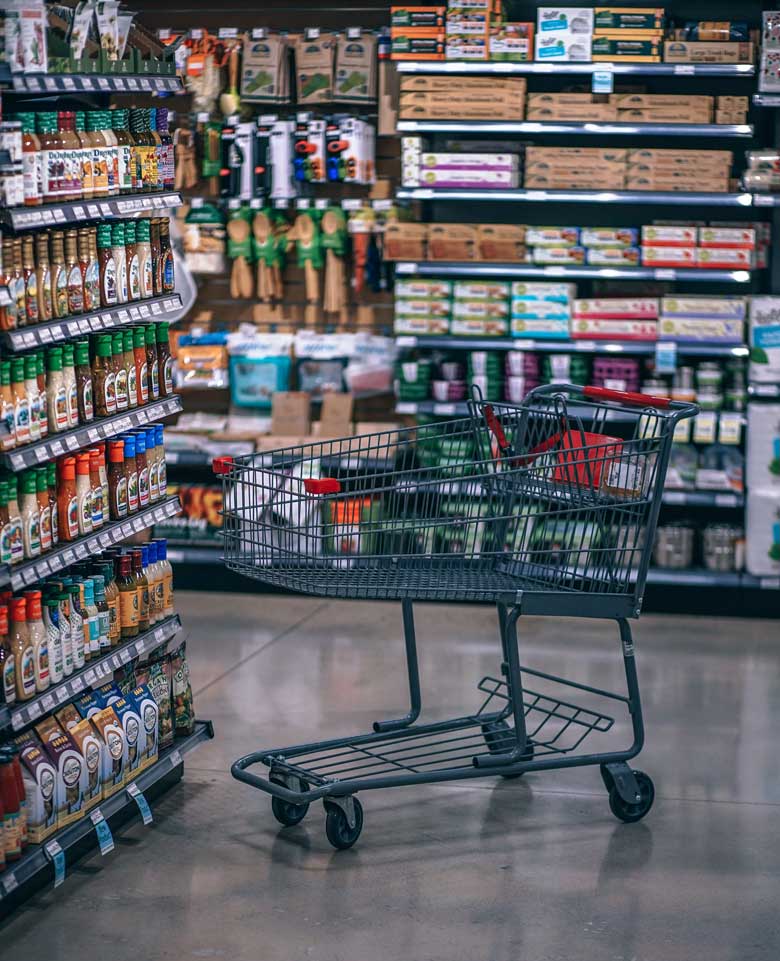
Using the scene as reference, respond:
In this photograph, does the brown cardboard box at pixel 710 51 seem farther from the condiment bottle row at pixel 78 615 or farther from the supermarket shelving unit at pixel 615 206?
the condiment bottle row at pixel 78 615

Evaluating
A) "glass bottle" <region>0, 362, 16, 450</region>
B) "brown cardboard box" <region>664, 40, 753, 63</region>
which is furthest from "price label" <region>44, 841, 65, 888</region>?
"brown cardboard box" <region>664, 40, 753, 63</region>

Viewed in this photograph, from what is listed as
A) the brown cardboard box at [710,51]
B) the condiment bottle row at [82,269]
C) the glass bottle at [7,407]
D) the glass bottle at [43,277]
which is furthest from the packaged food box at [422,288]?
the glass bottle at [7,407]

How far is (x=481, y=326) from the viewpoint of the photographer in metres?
6.74

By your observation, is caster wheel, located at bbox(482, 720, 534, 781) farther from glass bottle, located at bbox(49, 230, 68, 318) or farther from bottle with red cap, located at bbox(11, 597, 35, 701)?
glass bottle, located at bbox(49, 230, 68, 318)

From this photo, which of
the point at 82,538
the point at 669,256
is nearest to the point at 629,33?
the point at 669,256

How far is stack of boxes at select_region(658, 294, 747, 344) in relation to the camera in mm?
6500

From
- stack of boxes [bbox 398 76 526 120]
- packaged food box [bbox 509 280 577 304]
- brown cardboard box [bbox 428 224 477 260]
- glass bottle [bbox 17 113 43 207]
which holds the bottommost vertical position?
packaged food box [bbox 509 280 577 304]

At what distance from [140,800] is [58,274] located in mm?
1525

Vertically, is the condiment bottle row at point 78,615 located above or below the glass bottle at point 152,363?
below

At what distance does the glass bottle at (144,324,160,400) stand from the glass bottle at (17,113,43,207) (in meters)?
0.73

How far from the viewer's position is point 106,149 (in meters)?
4.09

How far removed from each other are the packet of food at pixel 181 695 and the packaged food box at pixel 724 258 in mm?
3104

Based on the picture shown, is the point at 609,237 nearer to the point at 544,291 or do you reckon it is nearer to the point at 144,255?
the point at 544,291

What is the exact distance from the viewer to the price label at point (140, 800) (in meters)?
4.24
